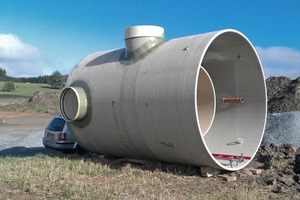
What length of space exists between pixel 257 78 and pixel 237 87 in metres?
0.70

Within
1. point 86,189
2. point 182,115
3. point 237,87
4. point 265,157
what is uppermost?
point 237,87

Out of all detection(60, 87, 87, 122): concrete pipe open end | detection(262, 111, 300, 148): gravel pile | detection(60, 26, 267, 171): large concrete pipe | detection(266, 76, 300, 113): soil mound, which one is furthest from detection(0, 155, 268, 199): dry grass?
detection(266, 76, 300, 113): soil mound

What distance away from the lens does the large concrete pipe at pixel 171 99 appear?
9.09 meters

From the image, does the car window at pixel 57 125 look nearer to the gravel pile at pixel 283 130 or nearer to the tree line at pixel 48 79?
the gravel pile at pixel 283 130

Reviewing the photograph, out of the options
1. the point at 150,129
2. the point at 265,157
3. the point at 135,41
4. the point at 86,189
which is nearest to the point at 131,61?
the point at 135,41

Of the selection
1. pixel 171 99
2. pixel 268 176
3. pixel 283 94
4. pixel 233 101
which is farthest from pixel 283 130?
pixel 283 94

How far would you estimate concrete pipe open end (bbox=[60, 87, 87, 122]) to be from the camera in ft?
37.9

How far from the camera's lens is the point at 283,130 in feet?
45.9

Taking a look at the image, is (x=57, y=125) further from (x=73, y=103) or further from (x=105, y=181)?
(x=105, y=181)

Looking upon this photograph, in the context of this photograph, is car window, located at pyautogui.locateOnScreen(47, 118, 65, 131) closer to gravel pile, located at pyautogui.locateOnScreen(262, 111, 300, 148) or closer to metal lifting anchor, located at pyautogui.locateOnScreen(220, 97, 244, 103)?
metal lifting anchor, located at pyautogui.locateOnScreen(220, 97, 244, 103)

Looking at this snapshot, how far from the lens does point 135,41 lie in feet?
34.9

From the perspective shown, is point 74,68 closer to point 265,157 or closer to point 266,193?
point 265,157

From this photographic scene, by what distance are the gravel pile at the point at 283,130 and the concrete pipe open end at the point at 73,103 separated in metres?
5.80

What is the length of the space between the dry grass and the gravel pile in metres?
4.55
